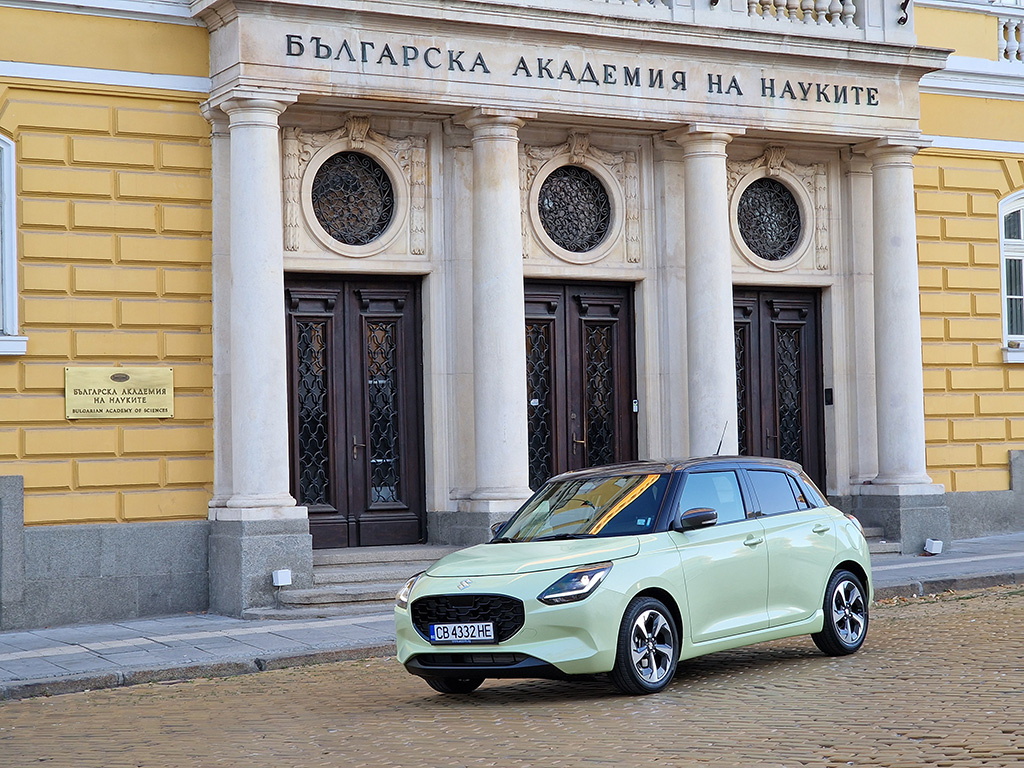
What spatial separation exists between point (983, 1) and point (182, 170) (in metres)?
12.1

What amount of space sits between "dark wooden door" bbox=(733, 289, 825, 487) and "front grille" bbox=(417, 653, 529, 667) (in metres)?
10.3

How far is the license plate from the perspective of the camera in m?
9.53

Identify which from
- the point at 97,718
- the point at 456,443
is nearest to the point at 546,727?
the point at 97,718

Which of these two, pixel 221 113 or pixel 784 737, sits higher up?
pixel 221 113

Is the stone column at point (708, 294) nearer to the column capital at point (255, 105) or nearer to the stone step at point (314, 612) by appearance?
the stone step at point (314, 612)

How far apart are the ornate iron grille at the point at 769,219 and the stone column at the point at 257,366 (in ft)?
22.7

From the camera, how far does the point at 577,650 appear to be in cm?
935

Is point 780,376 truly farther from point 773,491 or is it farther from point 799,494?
point 773,491

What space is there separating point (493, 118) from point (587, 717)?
925 cm

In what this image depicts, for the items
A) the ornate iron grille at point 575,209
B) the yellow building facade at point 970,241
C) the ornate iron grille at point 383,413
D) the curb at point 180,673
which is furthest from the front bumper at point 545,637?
the yellow building facade at point 970,241

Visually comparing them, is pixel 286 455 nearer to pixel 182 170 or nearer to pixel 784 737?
pixel 182 170

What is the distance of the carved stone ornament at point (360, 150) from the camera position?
16547 millimetres

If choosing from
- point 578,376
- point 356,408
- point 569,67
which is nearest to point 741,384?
point 578,376

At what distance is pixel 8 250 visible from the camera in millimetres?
15141
